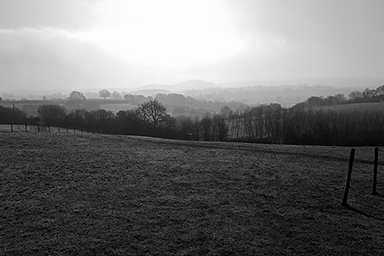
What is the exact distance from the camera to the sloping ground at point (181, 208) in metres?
6.89

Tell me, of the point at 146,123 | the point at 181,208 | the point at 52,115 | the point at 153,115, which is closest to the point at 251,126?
the point at 153,115

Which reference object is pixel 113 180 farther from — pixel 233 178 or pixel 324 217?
pixel 324 217

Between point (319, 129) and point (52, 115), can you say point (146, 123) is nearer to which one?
point (52, 115)

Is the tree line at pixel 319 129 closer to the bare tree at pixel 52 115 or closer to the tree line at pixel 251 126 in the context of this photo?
the tree line at pixel 251 126

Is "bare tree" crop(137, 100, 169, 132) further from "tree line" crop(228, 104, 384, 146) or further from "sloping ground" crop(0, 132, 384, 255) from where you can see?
"sloping ground" crop(0, 132, 384, 255)

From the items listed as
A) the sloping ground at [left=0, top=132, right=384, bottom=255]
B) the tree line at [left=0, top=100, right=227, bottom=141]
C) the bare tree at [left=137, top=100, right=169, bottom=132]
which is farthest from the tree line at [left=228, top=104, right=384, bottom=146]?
the sloping ground at [left=0, top=132, right=384, bottom=255]

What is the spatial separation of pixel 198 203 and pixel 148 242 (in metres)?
3.14

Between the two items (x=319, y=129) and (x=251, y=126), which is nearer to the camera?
(x=319, y=129)

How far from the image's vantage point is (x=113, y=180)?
482 inches

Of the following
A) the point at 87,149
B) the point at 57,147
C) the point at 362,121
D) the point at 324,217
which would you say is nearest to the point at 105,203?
the point at 324,217

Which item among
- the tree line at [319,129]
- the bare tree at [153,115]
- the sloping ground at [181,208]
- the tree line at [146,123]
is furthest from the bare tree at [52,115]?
the sloping ground at [181,208]

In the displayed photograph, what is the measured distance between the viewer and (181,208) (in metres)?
9.22

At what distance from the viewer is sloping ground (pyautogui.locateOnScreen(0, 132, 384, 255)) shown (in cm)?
689

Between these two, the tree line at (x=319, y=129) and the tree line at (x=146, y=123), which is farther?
the tree line at (x=146, y=123)
